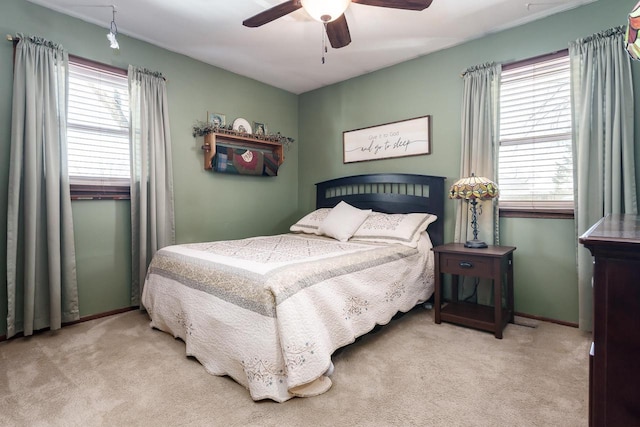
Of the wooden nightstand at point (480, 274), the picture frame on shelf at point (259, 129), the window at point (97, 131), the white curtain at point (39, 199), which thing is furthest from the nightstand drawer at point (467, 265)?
the white curtain at point (39, 199)

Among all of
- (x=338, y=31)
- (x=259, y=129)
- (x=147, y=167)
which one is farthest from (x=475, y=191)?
(x=147, y=167)

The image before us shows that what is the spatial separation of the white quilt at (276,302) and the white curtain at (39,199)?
67 centimetres

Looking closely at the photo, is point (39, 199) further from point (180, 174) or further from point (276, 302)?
point (276, 302)

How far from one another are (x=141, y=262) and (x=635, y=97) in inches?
163

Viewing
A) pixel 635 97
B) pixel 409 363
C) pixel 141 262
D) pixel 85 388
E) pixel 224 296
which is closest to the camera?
pixel 85 388

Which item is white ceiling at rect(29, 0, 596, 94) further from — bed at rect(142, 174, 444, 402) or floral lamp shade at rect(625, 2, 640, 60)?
floral lamp shade at rect(625, 2, 640, 60)

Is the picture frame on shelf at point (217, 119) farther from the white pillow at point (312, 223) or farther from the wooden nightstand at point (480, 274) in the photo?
the wooden nightstand at point (480, 274)

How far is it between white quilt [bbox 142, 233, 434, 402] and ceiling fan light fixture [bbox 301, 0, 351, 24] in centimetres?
146

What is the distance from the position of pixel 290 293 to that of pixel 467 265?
1.56 meters

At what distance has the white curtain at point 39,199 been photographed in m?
2.40

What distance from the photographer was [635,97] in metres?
2.37

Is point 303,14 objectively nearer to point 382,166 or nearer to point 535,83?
point 382,166

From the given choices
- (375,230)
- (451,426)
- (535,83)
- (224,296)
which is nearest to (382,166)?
(375,230)

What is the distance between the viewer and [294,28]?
2.90 metres
